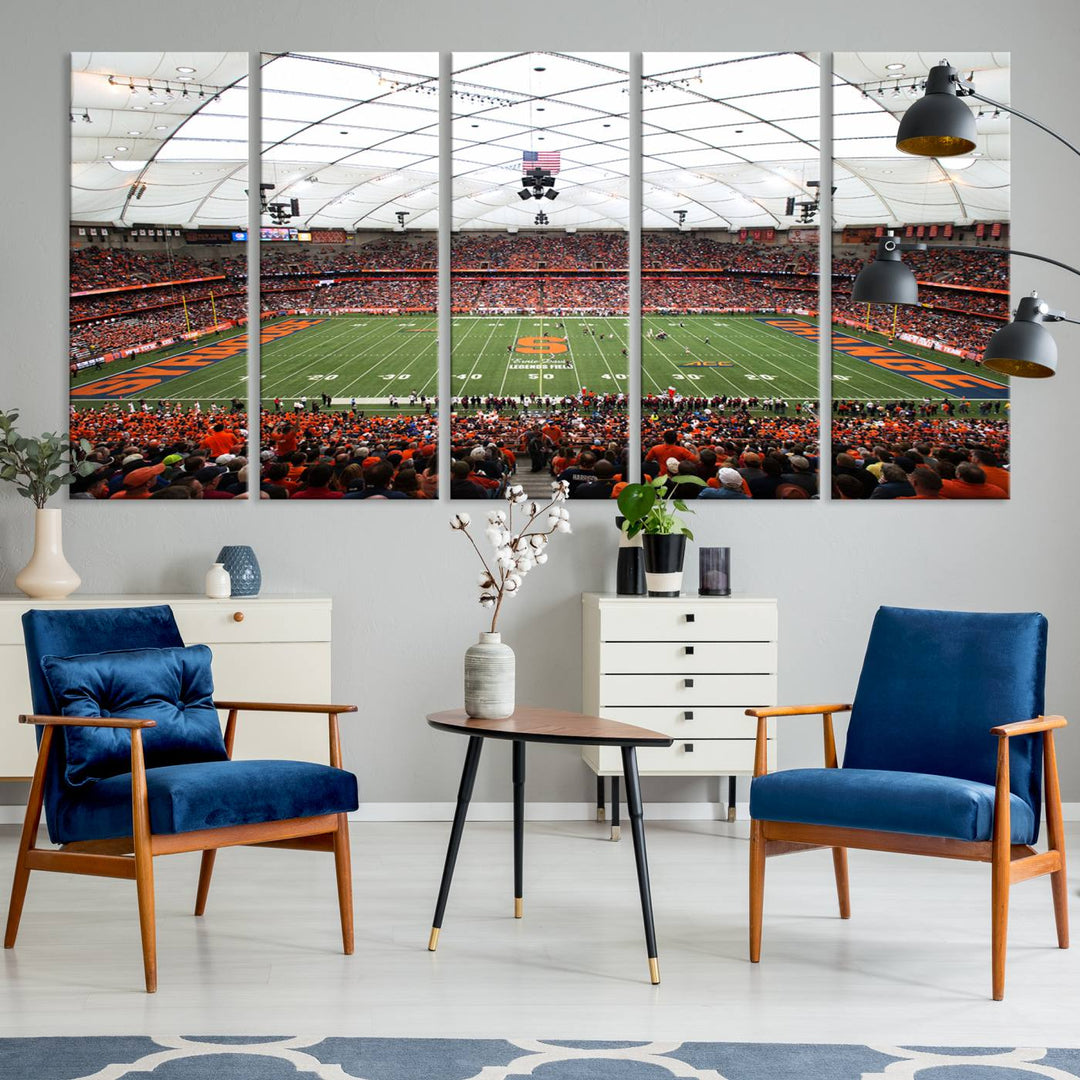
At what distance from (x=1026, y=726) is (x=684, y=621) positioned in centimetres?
174

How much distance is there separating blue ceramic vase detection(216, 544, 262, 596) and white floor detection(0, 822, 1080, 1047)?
1.10 meters

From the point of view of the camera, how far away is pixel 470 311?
5.34m

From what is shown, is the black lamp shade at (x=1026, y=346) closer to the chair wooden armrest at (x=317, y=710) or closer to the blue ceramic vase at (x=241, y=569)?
the chair wooden armrest at (x=317, y=710)

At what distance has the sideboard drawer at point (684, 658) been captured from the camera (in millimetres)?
4867

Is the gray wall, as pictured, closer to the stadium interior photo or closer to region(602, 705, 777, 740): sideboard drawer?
the stadium interior photo

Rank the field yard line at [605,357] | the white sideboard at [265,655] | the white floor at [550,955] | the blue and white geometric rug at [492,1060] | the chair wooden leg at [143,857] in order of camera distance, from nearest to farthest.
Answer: the blue and white geometric rug at [492,1060]
the white floor at [550,955]
the chair wooden leg at [143,857]
the white sideboard at [265,655]
the field yard line at [605,357]

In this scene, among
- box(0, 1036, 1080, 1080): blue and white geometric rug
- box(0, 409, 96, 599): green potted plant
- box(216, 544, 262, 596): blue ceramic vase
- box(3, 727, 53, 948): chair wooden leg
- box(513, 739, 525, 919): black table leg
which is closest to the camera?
box(0, 1036, 1080, 1080): blue and white geometric rug

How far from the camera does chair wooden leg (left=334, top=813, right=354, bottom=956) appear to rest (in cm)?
345

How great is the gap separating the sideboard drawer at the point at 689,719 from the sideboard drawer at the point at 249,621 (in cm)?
123

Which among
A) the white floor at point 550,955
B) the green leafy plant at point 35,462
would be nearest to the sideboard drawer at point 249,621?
the green leafy plant at point 35,462

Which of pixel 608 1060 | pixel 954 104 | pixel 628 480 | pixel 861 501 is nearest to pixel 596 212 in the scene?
pixel 628 480

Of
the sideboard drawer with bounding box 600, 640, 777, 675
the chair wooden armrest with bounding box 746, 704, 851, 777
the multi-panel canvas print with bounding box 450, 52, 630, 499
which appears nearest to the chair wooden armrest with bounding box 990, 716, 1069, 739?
the chair wooden armrest with bounding box 746, 704, 851, 777

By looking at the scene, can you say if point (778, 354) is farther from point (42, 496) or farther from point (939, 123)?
point (42, 496)

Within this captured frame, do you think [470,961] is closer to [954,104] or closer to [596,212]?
[954,104]
